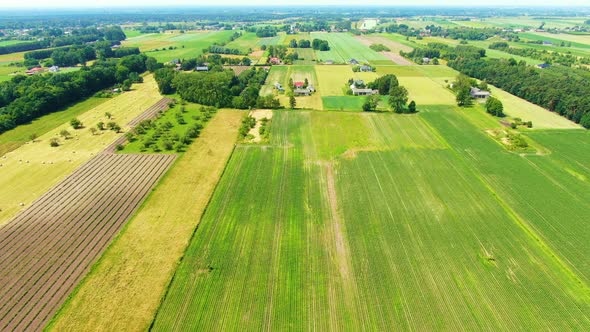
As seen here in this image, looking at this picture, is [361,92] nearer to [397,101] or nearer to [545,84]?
[397,101]

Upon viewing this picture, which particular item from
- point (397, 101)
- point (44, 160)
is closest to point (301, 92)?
point (397, 101)

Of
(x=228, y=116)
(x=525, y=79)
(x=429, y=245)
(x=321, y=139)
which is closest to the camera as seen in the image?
(x=429, y=245)

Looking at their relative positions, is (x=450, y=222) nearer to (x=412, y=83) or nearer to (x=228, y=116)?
(x=228, y=116)

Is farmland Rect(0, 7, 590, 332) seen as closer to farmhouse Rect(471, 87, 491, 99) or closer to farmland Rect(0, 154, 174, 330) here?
farmland Rect(0, 154, 174, 330)

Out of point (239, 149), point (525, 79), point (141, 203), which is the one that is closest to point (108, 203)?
point (141, 203)

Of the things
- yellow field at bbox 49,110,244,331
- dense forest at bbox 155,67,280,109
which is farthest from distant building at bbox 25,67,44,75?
yellow field at bbox 49,110,244,331
